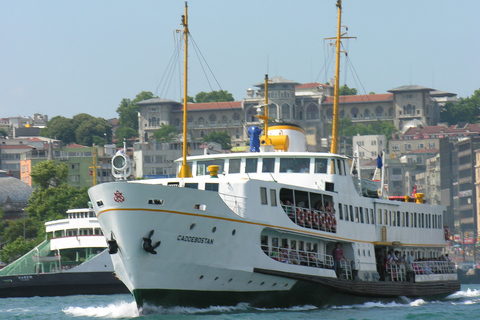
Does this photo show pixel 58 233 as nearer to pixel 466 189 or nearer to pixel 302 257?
pixel 302 257

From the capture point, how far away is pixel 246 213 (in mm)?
32406

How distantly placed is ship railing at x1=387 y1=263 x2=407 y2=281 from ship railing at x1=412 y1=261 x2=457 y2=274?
0.49 meters

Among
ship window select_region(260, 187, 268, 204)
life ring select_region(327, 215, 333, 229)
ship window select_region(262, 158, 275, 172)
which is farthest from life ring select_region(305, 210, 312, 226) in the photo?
ship window select_region(262, 158, 275, 172)

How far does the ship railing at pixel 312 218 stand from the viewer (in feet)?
112

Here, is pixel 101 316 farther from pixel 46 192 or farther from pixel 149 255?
pixel 46 192

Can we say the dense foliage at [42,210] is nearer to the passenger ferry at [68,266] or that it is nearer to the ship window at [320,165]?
the passenger ferry at [68,266]

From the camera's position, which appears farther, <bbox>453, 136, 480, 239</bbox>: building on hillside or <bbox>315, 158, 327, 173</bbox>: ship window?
<bbox>453, 136, 480, 239</bbox>: building on hillside

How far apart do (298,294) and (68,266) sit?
1488 inches

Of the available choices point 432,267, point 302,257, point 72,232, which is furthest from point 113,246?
point 72,232

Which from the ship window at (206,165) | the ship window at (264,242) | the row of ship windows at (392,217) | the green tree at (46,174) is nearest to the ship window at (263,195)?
the ship window at (264,242)

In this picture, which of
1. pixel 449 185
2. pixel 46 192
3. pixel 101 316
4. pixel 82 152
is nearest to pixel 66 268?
pixel 46 192

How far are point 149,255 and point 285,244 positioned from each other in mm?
5652

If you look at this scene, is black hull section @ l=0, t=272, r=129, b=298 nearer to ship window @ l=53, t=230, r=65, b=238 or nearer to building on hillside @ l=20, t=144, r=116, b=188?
ship window @ l=53, t=230, r=65, b=238

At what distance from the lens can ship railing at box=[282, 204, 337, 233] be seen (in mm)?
34219
